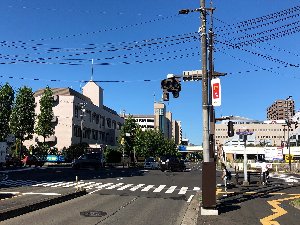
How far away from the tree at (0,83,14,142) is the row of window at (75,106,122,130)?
12.6 meters

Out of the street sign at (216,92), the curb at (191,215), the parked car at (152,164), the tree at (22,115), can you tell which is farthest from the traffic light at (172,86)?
the tree at (22,115)

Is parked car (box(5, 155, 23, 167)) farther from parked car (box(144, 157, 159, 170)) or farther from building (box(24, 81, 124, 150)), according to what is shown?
parked car (box(144, 157, 159, 170))

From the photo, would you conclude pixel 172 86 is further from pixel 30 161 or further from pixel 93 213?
pixel 30 161

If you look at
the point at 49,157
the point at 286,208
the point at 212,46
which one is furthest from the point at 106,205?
the point at 49,157

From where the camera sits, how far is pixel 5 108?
6191 centimetres

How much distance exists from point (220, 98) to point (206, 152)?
226cm

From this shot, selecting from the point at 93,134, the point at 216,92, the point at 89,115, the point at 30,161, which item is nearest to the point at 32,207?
the point at 216,92

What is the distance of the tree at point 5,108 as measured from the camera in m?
61.6

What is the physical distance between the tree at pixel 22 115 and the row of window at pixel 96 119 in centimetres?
977

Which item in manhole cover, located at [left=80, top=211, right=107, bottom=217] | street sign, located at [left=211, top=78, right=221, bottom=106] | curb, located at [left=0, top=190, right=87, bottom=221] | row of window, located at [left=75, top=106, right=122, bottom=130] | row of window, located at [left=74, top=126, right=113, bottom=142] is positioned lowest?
manhole cover, located at [left=80, top=211, right=107, bottom=217]

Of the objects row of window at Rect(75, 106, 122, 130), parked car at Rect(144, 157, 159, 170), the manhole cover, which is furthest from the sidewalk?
row of window at Rect(75, 106, 122, 130)

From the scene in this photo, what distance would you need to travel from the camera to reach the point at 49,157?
65.1 m

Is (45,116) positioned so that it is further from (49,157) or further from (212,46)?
(212,46)

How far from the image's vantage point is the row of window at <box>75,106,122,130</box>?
78.4 meters
